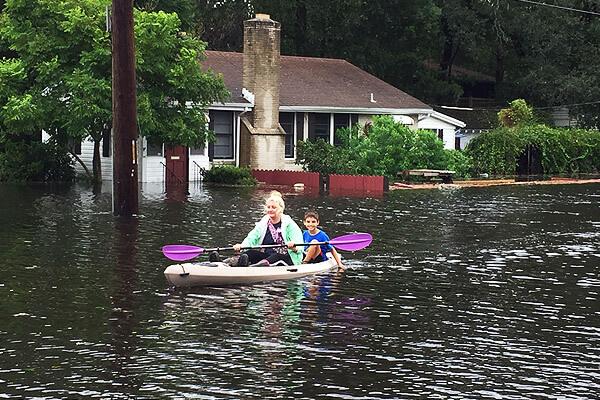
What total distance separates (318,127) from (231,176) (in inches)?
323

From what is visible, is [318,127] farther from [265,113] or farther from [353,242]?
[353,242]

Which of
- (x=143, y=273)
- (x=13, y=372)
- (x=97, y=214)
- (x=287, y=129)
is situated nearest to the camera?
(x=13, y=372)

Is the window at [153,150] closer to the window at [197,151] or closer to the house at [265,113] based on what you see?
the house at [265,113]

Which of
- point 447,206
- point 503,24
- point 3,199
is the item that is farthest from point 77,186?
point 503,24

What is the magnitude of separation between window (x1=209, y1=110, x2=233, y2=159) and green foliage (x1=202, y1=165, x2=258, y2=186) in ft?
7.69

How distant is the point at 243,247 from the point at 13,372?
7071 millimetres

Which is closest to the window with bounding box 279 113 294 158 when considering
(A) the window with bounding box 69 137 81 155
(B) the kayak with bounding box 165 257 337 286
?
(A) the window with bounding box 69 137 81 155

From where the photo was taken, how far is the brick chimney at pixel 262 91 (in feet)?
159

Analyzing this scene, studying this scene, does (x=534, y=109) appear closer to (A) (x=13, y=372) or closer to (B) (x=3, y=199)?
(B) (x=3, y=199)

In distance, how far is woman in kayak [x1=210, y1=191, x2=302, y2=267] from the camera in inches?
728

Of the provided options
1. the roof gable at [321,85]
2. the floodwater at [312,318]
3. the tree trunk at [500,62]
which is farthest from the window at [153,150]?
the tree trunk at [500,62]

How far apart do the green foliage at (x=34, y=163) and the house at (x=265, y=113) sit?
200cm

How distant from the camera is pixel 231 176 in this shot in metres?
45.0

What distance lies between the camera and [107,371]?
11.5 meters
